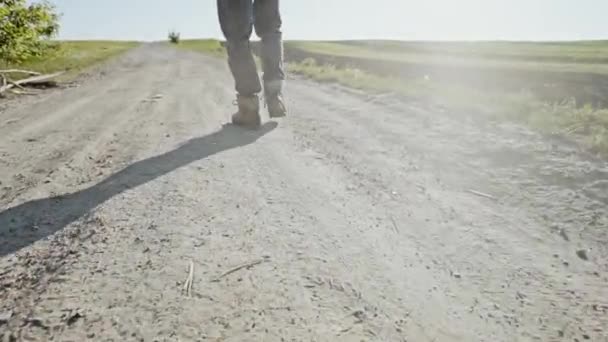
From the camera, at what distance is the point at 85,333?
43.4 inches

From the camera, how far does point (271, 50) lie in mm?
4000

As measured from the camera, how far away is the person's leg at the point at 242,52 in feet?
11.7

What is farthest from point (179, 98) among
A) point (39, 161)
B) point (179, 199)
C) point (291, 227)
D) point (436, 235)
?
point (436, 235)

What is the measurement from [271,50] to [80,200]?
2571 millimetres

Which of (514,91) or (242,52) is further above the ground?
(242,52)

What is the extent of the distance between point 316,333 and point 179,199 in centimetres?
123

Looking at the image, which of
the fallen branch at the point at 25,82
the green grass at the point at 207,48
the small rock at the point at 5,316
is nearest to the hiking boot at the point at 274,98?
the small rock at the point at 5,316

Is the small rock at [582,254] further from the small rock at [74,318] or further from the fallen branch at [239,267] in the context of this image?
the small rock at [74,318]

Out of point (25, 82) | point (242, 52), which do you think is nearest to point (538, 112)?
point (242, 52)

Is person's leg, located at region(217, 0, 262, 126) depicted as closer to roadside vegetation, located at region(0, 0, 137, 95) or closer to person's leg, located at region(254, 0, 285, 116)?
person's leg, located at region(254, 0, 285, 116)

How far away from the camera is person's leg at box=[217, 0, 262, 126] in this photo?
356 cm

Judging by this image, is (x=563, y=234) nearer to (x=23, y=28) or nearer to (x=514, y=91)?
(x=514, y=91)

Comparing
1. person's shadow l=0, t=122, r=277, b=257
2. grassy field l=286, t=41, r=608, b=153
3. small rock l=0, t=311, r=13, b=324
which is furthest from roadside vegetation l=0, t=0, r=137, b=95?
small rock l=0, t=311, r=13, b=324

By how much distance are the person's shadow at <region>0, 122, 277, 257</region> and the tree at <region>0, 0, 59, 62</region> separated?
12.4 metres
